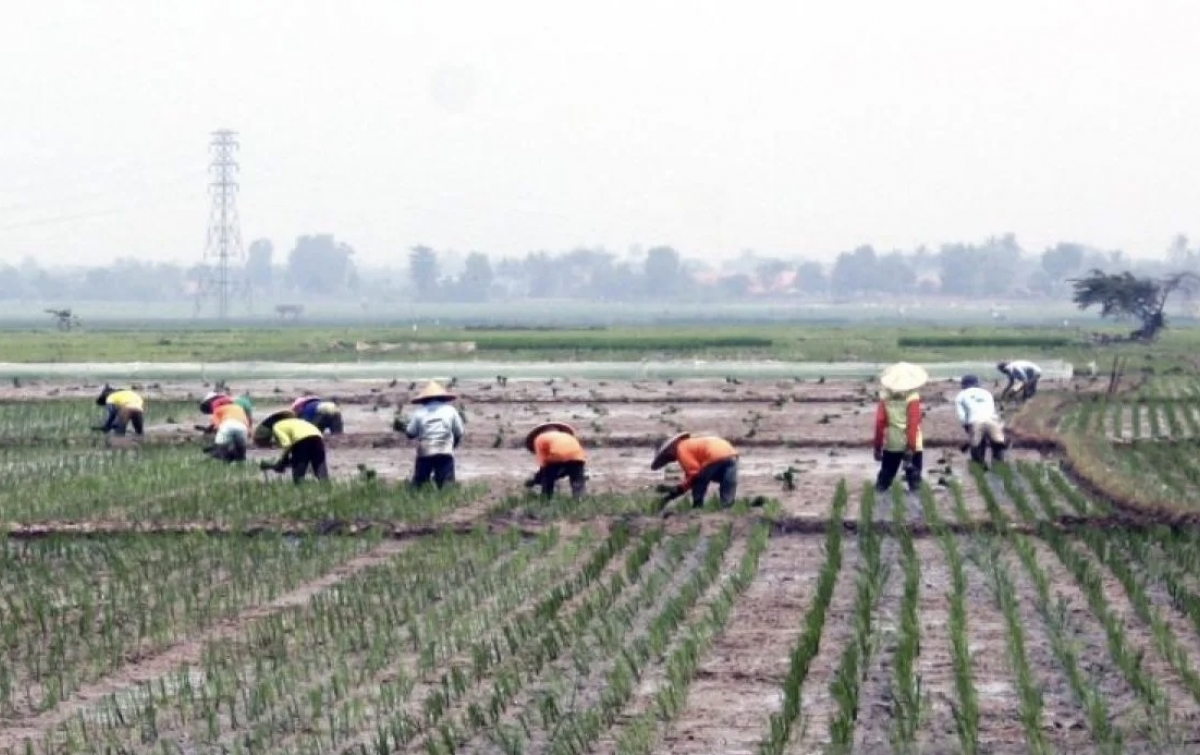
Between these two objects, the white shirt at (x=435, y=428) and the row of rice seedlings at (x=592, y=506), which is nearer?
the row of rice seedlings at (x=592, y=506)

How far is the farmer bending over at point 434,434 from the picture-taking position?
17016 mm

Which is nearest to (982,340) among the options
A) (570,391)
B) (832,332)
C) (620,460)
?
(832,332)

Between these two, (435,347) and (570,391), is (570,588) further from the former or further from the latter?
(435,347)

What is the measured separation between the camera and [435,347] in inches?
2197

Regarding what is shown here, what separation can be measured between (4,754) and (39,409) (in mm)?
21802

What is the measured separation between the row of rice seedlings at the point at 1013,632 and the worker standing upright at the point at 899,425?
911mm

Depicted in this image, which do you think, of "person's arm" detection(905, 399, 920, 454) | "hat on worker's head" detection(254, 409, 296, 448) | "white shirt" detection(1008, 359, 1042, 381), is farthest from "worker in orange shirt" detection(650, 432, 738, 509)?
"white shirt" detection(1008, 359, 1042, 381)

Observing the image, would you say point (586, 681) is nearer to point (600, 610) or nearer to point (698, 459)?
point (600, 610)

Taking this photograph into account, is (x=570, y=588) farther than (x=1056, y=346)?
No

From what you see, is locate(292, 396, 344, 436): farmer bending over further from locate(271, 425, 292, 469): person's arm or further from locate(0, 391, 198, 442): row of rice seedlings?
locate(0, 391, 198, 442): row of rice seedlings

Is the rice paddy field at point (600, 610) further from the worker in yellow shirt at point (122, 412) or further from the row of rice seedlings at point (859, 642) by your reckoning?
the worker in yellow shirt at point (122, 412)

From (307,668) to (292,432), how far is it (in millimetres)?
8783

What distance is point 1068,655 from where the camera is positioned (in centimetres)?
926

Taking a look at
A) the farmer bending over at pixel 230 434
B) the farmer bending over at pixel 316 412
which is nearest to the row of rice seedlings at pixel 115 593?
the farmer bending over at pixel 230 434
